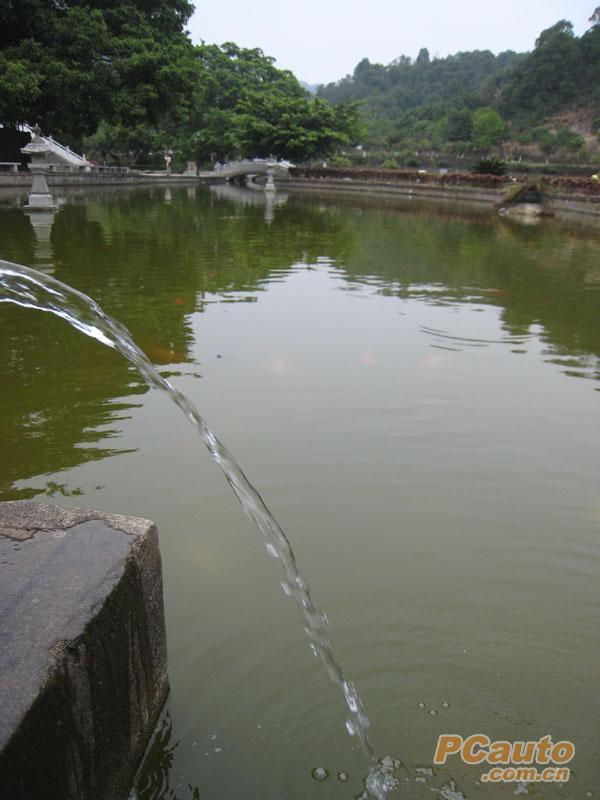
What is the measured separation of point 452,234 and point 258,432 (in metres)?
14.5

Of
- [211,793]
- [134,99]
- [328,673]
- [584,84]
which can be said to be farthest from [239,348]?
[584,84]

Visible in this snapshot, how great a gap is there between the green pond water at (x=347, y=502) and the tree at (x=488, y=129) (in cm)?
5663

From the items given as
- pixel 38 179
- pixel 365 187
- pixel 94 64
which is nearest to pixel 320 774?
pixel 38 179

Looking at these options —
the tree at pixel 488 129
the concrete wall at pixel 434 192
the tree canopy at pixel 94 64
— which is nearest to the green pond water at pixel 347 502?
the tree canopy at pixel 94 64

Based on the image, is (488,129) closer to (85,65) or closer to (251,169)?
(251,169)

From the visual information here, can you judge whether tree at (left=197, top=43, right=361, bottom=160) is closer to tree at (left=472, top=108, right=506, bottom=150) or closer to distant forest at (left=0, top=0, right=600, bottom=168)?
distant forest at (left=0, top=0, right=600, bottom=168)

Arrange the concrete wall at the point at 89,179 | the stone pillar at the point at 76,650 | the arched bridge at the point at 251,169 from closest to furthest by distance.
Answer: the stone pillar at the point at 76,650
the concrete wall at the point at 89,179
the arched bridge at the point at 251,169

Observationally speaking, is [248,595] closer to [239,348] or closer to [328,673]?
[328,673]

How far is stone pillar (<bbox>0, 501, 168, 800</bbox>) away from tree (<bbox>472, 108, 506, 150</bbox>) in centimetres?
6328

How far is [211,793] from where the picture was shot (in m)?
2.03

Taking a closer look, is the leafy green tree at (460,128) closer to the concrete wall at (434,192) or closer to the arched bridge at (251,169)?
the arched bridge at (251,169)

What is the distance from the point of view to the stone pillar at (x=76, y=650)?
1.46m

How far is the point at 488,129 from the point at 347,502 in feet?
209

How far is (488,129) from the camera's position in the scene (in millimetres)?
59188
